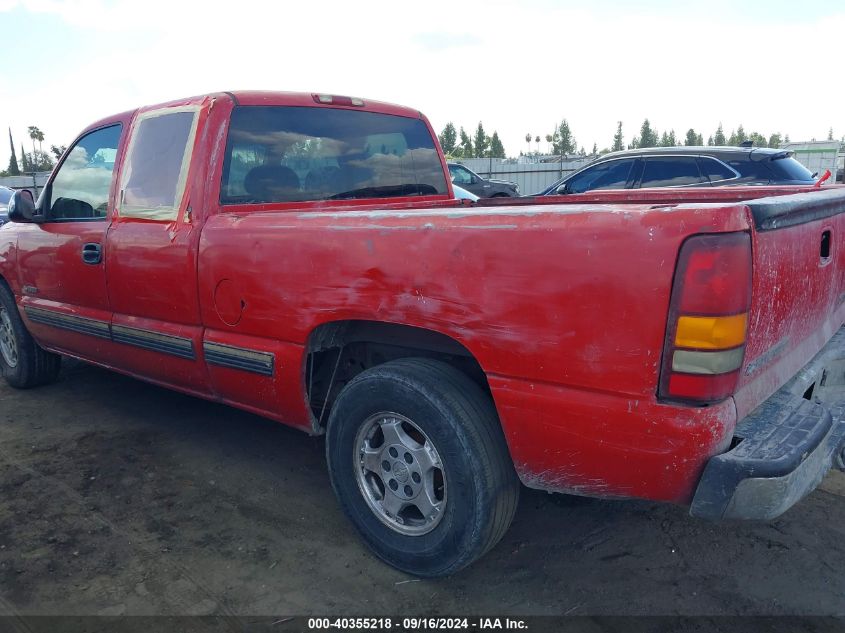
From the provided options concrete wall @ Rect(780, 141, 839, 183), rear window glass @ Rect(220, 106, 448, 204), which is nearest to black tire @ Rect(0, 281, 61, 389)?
rear window glass @ Rect(220, 106, 448, 204)

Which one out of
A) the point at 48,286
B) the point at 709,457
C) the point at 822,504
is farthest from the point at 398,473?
the point at 48,286

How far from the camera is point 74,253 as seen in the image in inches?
158

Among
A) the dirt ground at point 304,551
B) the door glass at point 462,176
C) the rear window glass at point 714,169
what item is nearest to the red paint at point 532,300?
the dirt ground at point 304,551

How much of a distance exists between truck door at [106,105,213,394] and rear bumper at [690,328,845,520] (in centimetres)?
236

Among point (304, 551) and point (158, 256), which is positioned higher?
point (158, 256)

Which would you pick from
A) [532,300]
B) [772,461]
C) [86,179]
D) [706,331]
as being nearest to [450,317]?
[532,300]

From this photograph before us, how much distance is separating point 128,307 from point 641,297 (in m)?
2.83

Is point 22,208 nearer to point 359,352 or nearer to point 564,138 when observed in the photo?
point 359,352

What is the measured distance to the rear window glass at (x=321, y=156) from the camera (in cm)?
339

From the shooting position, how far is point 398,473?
262 cm

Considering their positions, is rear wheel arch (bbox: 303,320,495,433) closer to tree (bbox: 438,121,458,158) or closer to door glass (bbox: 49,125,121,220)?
door glass (bbox: 49,125,121,220)

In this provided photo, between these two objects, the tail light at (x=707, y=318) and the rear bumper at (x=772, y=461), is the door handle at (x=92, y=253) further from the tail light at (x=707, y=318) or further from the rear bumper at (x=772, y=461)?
the rear bumper at (x=772, y=461)

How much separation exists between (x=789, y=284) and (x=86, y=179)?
3942 mm

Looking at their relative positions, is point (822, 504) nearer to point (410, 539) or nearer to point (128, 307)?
point (410, 539)
